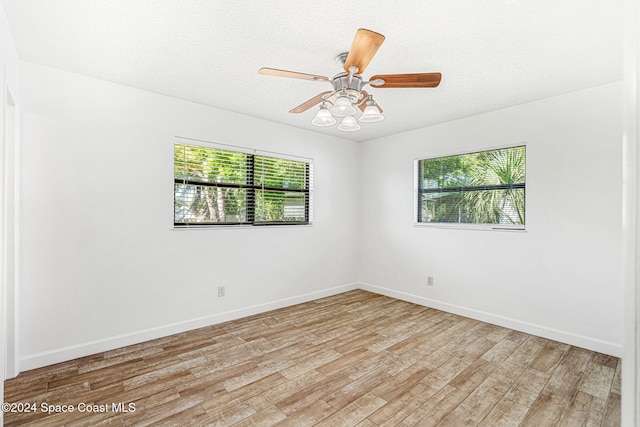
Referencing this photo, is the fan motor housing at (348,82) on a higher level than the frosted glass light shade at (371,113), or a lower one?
higher

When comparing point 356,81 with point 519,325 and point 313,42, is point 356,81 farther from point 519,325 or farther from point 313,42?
point 519,325

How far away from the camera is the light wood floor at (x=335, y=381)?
1936 millimetres

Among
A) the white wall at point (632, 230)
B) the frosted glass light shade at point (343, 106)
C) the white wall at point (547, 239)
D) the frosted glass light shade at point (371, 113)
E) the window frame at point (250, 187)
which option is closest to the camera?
the white wall at point (632, 230)

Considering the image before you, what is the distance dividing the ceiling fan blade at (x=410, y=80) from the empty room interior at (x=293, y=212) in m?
0.02

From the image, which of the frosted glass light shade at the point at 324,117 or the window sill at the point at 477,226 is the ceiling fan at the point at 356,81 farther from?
the window sill at the point at 477,226

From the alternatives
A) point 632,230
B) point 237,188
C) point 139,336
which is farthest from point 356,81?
point 139,336

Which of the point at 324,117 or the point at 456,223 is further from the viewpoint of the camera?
the point at 456,223

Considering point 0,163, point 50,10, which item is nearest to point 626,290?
point 0,163

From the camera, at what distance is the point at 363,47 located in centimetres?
173

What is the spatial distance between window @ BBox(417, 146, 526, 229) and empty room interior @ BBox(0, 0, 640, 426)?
0.08ft

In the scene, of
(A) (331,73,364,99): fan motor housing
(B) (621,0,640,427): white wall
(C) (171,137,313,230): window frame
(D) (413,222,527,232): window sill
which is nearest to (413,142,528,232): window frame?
(D) (413,222,527,232): window sill

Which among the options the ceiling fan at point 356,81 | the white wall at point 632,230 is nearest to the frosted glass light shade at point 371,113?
the ceiling fan at point 356,81

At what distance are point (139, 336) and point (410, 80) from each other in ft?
10.6

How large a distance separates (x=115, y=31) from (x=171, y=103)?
44.1 inches
